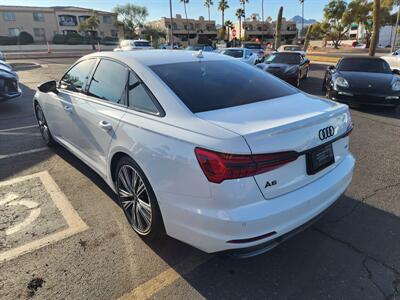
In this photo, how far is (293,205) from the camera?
7.22ft

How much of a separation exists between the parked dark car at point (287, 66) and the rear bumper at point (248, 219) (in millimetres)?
9837

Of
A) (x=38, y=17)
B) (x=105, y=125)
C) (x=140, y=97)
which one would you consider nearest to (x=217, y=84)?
(x=140, y=97)

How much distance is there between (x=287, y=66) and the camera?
Answer: 11945 mm

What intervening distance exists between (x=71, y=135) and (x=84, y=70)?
854 mm

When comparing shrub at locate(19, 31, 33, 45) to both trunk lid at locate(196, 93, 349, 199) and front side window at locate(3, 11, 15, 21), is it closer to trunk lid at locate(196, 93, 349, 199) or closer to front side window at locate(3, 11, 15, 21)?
front side window at locate(3, 11, 15, 21)

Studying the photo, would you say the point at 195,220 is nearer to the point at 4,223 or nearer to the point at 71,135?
the point at 4,223

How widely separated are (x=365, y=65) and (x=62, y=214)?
29.6 ft

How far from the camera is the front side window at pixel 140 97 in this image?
8.67 feet

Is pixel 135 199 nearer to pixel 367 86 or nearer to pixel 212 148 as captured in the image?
pixel 212 148

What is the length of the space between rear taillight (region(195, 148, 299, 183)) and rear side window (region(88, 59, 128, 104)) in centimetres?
132

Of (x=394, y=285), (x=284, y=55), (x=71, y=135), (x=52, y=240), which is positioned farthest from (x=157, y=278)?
(x=284, y=55)

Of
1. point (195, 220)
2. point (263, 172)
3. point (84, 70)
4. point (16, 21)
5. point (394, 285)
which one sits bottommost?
point (394, 285)

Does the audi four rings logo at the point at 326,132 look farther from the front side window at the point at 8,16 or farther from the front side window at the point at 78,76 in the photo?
the front side window at the point at 8,16

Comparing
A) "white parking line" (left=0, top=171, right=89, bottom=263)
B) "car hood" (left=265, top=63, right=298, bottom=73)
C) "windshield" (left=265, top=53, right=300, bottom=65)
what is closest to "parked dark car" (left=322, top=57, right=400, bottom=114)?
"car hood" (left=265, top=63, right=298, bottom=73)
